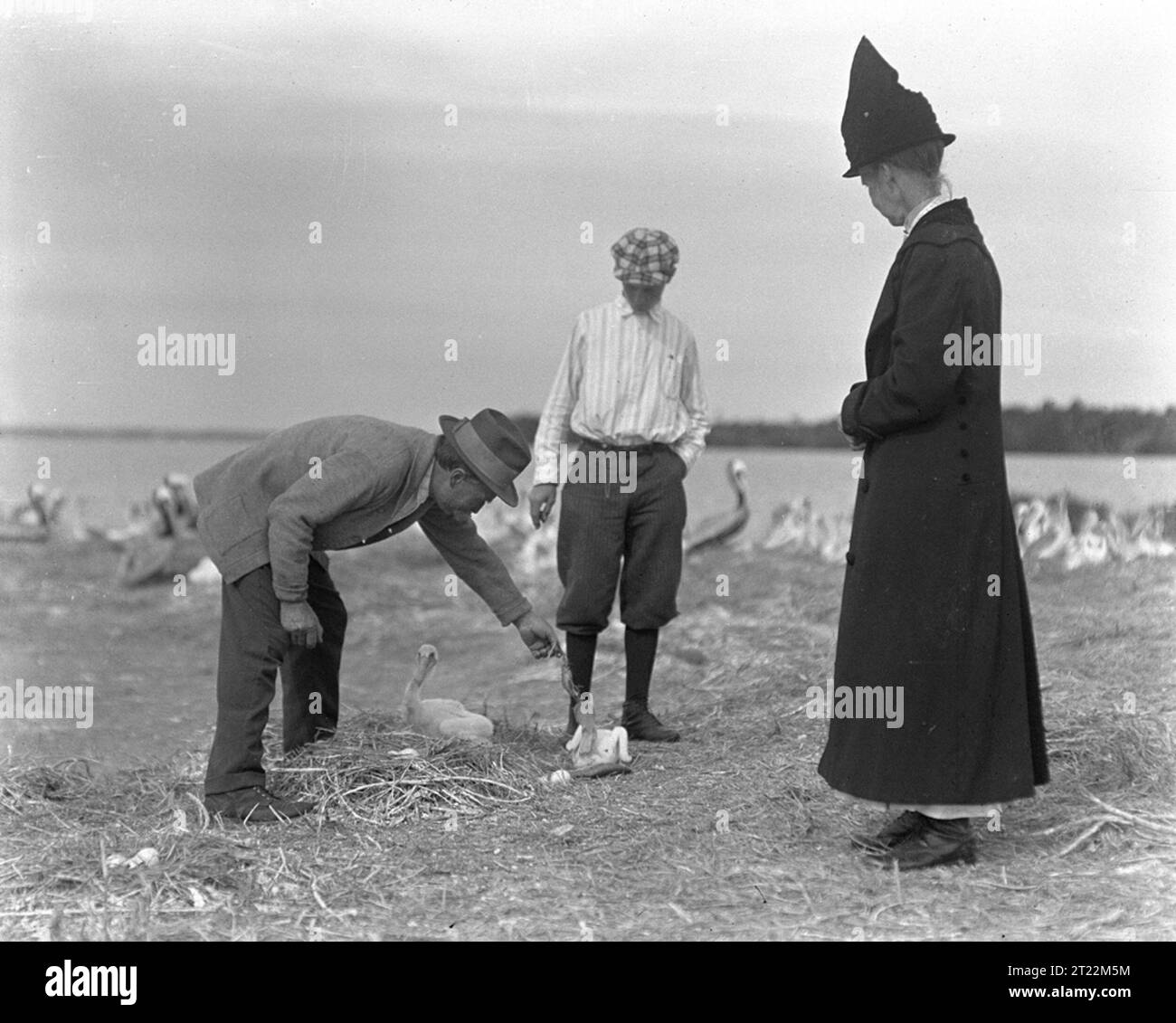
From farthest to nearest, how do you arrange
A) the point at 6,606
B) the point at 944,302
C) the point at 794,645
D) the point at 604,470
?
the point at 6,606, the point at 794,645, the point at 604,470, the point at 944,302

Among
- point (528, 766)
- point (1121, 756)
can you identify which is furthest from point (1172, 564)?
point (528, 766)

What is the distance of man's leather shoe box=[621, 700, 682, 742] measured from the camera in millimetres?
6344

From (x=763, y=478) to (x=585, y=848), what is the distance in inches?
370

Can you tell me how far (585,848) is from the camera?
4867 millimetres

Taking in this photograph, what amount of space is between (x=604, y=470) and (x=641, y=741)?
1.18 metres

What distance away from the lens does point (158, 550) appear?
12.6 metres

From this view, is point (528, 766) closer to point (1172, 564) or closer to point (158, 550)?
point (1172, 564)

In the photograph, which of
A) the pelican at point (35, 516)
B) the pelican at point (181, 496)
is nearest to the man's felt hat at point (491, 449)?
the pelican at point (181, 496)

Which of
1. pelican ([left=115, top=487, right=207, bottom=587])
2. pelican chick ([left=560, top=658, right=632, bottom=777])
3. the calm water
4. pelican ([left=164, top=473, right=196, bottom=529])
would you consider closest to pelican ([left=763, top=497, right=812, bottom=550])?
the calm water

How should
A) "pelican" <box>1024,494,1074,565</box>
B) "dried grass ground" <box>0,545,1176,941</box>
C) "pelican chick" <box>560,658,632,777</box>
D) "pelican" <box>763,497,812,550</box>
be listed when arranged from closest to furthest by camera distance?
"dried grass ground" <box>0,545,1176,941</box>
"pelican chick" <box>560,658,632,777</box>
"pelican" <box>1024,494,1074,565</box>
"pelican" <box>763,497,812,550</box>

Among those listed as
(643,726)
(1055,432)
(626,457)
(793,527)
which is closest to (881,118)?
(626,457)

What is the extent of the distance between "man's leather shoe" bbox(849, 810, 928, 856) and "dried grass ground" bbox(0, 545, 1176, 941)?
0.07 metres

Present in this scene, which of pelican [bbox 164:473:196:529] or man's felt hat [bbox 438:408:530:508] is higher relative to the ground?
man's felt hat [bbox 438:408:530:508]

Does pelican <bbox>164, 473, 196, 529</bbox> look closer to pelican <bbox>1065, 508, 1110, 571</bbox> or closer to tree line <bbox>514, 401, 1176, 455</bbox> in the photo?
tree line <bbox>514, 401, 1176, 455</bbox>
